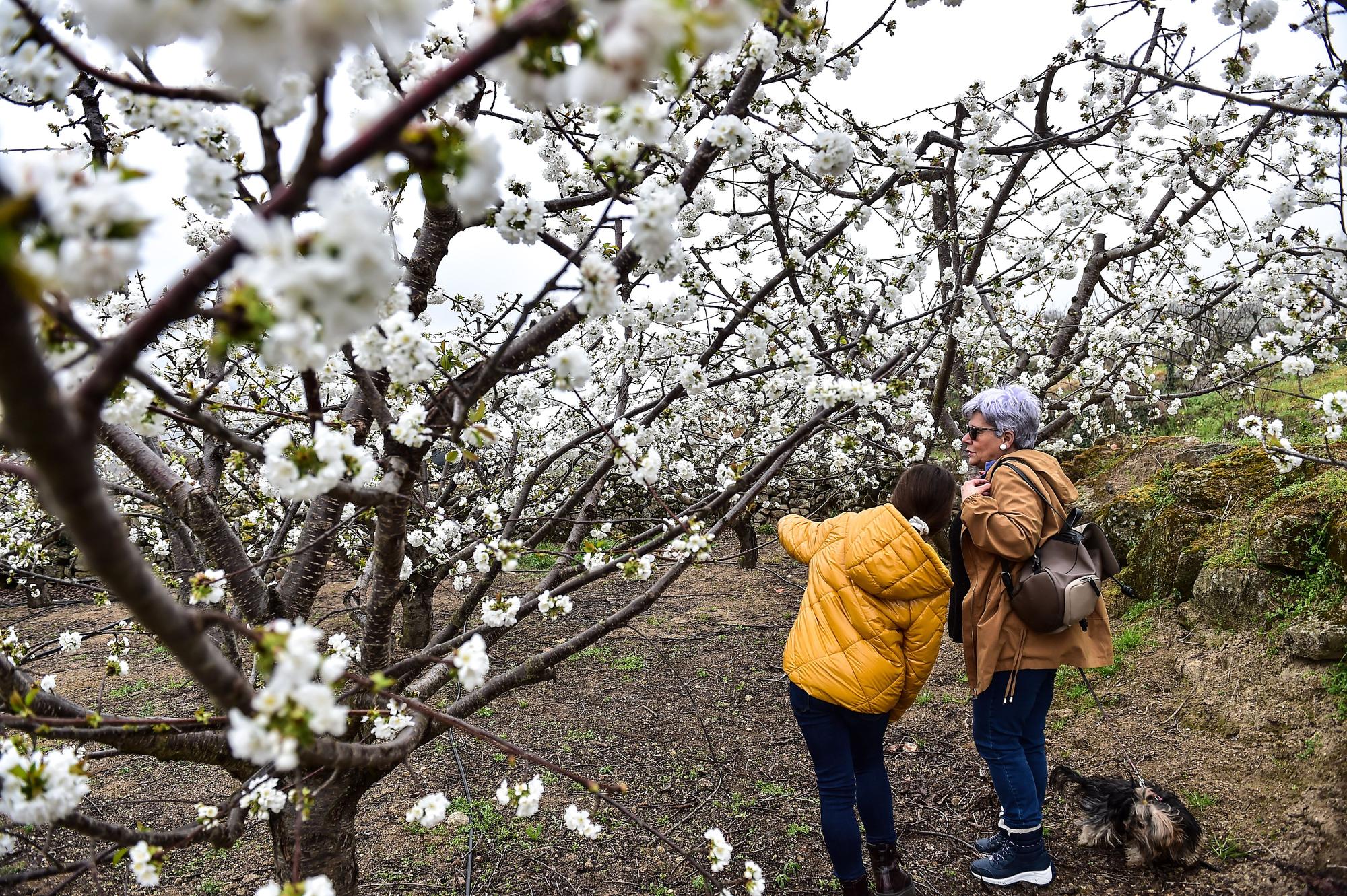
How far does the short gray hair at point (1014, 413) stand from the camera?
288 cm

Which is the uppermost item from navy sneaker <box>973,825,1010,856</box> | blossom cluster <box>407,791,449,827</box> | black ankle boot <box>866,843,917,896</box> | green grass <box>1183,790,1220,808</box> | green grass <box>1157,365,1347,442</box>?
green grass <box>1157,365,1347,442</box>

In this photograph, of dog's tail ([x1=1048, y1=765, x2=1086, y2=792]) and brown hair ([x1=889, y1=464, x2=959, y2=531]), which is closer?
brown hair ([x1=889, y1=464, x2=959, y2=531])

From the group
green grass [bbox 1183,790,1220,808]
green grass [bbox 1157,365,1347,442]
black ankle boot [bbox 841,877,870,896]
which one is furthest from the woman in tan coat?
green grass [bbox 1157,365,1347,442]

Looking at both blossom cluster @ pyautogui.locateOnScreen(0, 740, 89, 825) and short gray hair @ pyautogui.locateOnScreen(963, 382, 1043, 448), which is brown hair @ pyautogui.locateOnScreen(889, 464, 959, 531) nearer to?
short gray hair @ pyautogui.locateOnScreen(963, 382, 1043, 448)

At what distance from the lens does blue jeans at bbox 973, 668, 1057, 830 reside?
270cm

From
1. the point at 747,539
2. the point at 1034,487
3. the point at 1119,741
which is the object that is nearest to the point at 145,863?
the point at 1034,487

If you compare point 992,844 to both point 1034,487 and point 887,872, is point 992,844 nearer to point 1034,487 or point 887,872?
point 887,872

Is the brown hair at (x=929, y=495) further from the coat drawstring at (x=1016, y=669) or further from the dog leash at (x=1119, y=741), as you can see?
the dog leash at (x=1119, y=741)

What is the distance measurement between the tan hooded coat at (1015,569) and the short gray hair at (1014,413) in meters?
0.13

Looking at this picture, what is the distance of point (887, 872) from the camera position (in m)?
2.68

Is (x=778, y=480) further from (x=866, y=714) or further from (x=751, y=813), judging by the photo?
(x=866, y=714)

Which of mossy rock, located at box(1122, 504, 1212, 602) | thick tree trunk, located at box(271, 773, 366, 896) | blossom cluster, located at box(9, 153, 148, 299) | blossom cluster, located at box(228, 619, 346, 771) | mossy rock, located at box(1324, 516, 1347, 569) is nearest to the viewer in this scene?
blossom cluster, located at box(9, 153, 148, 299)

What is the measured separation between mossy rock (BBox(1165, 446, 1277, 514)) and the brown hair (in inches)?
122

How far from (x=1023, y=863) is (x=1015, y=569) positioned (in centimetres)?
117
